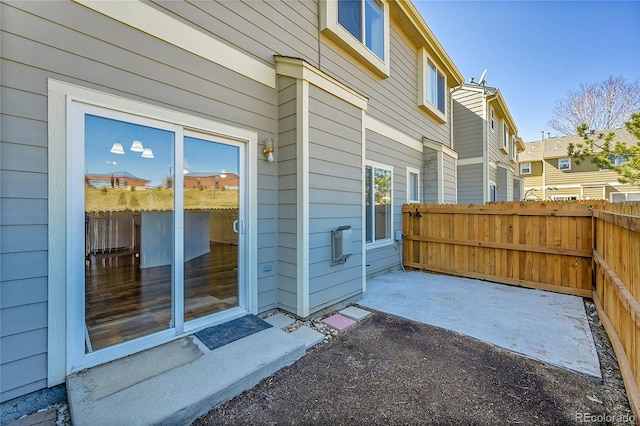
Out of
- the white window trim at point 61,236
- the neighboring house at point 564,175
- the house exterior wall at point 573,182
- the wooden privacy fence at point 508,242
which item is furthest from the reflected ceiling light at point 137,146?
the house exterior wall at point 573,182

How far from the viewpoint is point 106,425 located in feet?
5.11

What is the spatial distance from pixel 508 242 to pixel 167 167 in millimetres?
5320

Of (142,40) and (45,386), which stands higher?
(142,40)

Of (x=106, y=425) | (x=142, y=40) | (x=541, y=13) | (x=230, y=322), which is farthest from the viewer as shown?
(x=541, y=13)

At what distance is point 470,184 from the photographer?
9695mm

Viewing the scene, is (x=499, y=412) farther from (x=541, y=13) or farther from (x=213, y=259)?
(x=541, y=13)

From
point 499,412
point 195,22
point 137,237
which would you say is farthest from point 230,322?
point 195,22

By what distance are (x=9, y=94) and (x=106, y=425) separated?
7.07ft

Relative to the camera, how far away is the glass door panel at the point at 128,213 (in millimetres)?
2260

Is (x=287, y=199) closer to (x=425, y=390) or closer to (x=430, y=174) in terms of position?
(x=425, y=390)

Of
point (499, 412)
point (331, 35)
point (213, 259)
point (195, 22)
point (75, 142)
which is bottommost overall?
point (499, 412)

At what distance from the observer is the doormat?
2535 mm

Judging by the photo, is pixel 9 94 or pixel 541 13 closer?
pixel 9 94

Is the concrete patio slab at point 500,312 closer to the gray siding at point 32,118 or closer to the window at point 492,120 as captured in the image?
the gray siding at point 32,118
